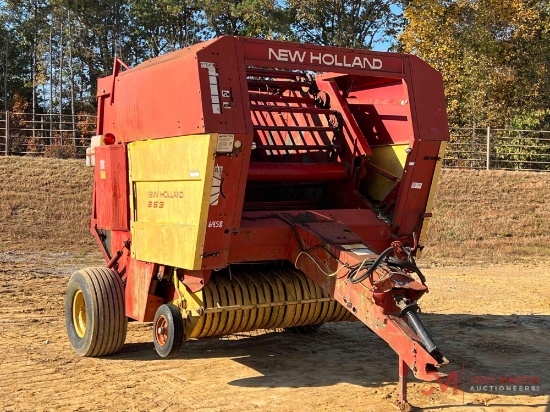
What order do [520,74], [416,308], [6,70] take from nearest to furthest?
1. [416,308]
2. [520,74]
3. [6,70]

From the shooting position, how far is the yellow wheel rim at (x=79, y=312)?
7.17m

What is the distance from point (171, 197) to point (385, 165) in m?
2.08

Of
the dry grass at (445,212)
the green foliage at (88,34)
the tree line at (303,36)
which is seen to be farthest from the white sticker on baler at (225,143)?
the green foliage at (88,34)

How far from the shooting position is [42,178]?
18953mm

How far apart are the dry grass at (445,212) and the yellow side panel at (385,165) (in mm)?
7665

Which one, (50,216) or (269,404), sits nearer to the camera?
(269,404)

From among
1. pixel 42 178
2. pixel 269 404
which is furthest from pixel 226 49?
pixel 42 178

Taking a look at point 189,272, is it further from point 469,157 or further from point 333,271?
point 469,157

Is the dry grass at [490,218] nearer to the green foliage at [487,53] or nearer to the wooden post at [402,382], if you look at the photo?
the green foliage at [487,53]

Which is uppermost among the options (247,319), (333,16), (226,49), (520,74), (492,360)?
(333,16)

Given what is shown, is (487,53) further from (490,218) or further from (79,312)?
(79,312)

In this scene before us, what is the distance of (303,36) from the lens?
3572 cm

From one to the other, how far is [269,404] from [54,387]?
5.79 feet

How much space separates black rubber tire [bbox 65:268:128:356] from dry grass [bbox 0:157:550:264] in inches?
340
